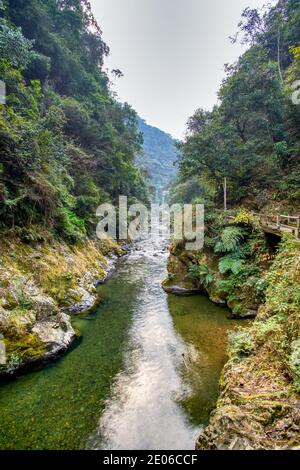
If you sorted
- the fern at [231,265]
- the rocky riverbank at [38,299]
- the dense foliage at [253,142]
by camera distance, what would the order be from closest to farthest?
the rocky riverbank at [38,299]
the fern at [231,265]
the dense foliage at [253,142]

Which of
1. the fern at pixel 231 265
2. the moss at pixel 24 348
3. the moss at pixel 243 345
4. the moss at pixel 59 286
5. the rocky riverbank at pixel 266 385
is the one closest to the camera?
the rocky riverbank at pixel 266 385

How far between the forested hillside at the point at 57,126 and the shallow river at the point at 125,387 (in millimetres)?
5846

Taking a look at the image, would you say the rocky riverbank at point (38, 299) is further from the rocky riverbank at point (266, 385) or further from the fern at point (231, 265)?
the fern at point (231, 265)

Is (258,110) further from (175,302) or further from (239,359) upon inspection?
(239,359)

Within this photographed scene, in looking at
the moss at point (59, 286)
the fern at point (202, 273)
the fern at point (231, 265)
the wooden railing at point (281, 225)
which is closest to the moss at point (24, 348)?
the moss at point (59, 286)

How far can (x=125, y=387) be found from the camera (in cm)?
611

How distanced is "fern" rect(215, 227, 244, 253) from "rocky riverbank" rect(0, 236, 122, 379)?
6.41 meters

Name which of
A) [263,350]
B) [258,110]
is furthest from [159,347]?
[258,110]

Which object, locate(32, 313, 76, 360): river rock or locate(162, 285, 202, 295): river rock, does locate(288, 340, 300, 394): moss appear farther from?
locate(162, 285, 202, 295): river rock

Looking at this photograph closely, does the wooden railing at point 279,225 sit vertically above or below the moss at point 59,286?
above

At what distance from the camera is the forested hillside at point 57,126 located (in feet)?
33.9

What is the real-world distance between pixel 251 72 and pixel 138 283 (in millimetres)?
16811

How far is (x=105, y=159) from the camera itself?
23.5 metres
